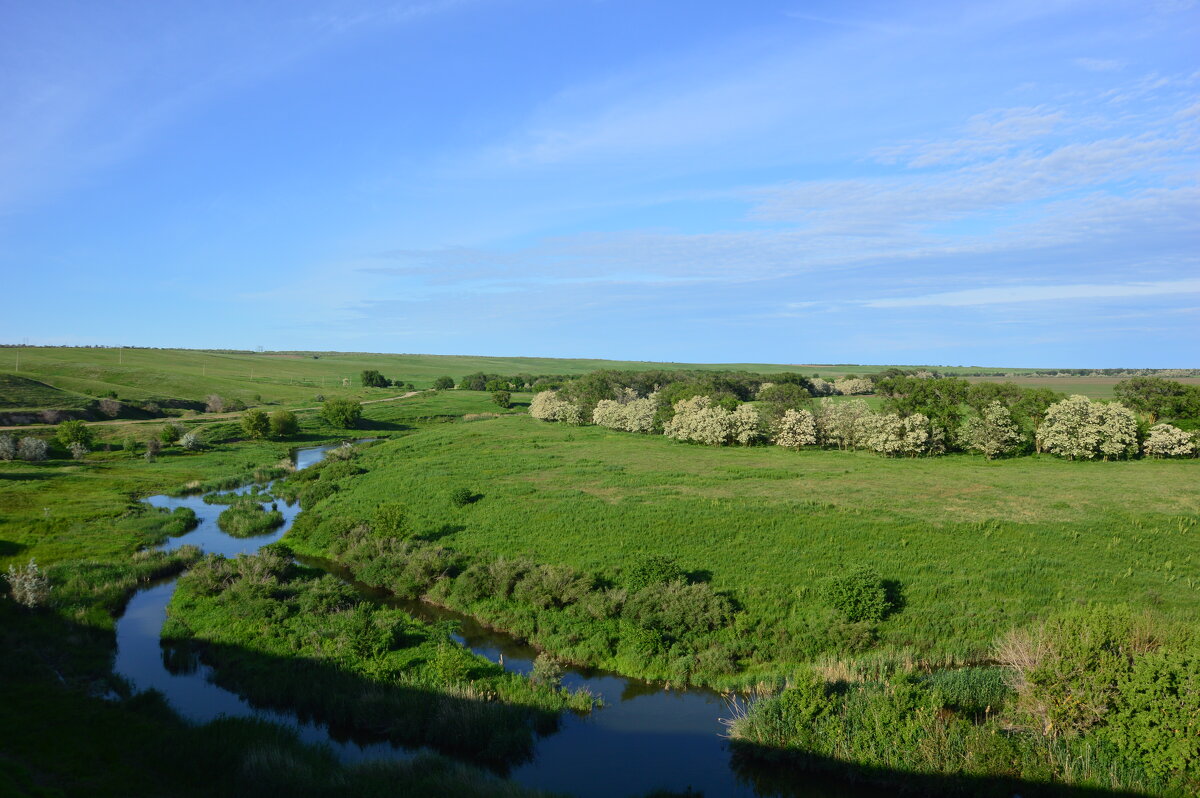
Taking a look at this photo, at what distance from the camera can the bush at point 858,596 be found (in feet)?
81.6

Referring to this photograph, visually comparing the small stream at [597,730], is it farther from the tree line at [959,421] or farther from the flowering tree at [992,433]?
the flowering tree at [992,433]

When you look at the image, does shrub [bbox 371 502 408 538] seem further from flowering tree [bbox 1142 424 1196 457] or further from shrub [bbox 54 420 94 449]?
flowering tree [bbox 1142 424 1196 457]

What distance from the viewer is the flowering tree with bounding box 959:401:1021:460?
63.0 metres

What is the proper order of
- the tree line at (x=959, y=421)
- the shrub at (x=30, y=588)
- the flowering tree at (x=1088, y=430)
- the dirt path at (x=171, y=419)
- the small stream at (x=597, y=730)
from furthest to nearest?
the dirt path at (x=171, y=419) < the tree line at (x=959, y=421) < the flowering tree at (x=1088, y=430) < the shrub at (x=30, y=588) < the small stream at (x=597, y=730)

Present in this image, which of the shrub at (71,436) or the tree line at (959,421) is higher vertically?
the tree line at (959,421)

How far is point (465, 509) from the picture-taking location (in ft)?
139

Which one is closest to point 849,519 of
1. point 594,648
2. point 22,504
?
point 594,648

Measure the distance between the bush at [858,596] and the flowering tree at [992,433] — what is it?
45330 mm

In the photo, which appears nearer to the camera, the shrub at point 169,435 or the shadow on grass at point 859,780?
the shadow on grass at point 859,780

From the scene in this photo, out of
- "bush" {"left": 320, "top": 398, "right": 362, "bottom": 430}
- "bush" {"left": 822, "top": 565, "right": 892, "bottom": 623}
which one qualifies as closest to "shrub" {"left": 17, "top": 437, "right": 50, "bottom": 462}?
"bush" {"left": 320, "top": 398, "right": 362, "bottom": 430}

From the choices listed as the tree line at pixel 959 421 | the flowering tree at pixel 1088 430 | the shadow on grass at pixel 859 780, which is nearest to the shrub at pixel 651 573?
the shadow on grass at pixel 859 780

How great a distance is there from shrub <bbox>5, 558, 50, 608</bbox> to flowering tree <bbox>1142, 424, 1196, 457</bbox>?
82.4m

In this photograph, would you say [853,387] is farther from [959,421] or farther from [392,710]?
[392,710]

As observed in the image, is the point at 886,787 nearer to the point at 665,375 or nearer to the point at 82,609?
the point at 82,609
